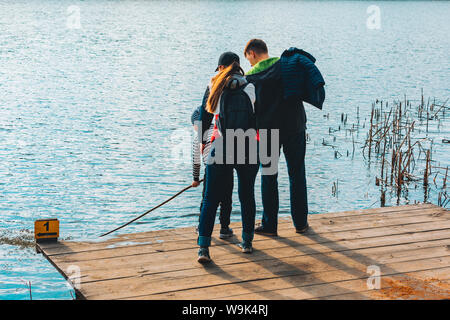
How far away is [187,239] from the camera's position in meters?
6.40

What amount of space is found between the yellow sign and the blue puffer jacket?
8.49 ft

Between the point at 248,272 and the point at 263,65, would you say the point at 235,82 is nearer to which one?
the point at 263,65

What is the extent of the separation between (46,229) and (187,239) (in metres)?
1.39

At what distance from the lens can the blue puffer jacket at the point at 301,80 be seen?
5.91 meters

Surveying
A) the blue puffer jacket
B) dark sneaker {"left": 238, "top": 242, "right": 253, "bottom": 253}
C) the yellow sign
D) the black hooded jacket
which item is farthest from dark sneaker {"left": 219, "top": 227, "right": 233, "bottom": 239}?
the yellow sign

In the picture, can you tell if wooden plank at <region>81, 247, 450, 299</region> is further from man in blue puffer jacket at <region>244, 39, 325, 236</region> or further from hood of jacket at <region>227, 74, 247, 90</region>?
hood of jacket at <region>227, 74, 247, 90</region>

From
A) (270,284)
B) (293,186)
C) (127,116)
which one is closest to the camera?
(270,284)

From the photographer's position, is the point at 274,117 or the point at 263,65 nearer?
the point at 263,65

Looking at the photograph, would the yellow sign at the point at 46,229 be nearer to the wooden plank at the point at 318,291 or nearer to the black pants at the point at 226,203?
the black pants at the point at 226,203

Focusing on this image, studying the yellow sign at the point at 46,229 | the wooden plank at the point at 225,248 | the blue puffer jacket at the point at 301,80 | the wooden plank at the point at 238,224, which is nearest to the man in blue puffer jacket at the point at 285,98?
the blue puffer jacket at the point at 301,80

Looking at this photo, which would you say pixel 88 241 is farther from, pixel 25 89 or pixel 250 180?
pixel 25 89

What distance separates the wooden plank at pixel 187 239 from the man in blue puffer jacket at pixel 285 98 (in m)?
0.56

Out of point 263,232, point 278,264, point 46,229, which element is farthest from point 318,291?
point 46,229

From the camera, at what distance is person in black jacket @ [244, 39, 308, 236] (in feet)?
19.6
